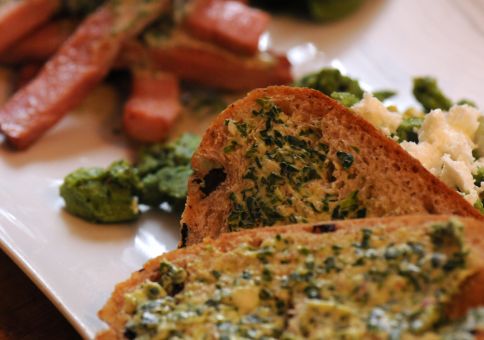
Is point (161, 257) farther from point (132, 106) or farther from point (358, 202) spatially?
point (132, 106)

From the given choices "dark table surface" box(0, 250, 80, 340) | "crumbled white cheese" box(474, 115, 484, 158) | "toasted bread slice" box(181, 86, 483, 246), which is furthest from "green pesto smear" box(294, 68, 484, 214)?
"dark table surface" box(0, 250, 80, 340)

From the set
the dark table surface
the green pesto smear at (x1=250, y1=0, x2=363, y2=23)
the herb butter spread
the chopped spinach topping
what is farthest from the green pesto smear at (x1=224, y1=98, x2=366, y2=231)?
the green pesto smear at (x1=250, y1=0, x2=363, y2=23)

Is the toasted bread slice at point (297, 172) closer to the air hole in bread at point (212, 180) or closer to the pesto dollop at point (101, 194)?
the air hole in bread at point (212, 180)

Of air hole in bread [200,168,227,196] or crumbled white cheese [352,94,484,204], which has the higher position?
crumbled white cheese [352,94,484,204]

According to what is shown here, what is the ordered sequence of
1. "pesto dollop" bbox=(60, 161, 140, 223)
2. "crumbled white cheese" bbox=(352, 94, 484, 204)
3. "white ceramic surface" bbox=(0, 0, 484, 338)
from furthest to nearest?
"pesto dollop" bbox=(60, 161, 140, 223) → "white ceramic surface" bbox=(0, 0, 484, 338) → "crumbled white cheese" bbox=(352, 94, 484, 204)

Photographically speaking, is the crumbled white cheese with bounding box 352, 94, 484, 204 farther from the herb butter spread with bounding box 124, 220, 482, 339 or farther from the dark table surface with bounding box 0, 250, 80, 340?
the dark table surface with bounding box 0, 250, 80, 340

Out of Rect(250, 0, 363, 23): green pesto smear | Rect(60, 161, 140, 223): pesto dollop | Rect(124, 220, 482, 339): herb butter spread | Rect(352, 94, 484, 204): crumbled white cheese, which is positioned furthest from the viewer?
Rect(250, 0, 363, 23): green pesto smear

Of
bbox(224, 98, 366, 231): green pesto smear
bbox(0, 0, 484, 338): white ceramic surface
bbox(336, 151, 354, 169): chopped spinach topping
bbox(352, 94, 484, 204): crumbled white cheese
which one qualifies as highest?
bbox(352, 94, 484, 204): crumbled white cheese

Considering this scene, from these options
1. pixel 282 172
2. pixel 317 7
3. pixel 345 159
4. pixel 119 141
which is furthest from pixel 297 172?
pixel 317 7

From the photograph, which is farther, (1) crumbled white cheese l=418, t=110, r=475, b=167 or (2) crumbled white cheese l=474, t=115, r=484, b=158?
(2) crumbled white cheese l=474, t=115, r=484, b=158
